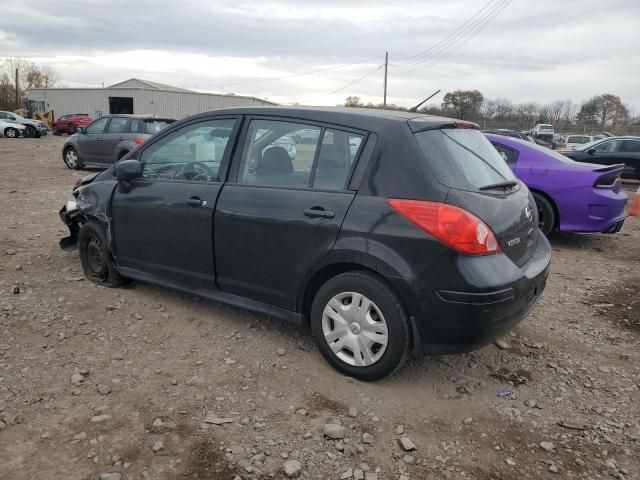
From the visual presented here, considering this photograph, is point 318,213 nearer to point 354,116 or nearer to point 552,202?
point 354,116

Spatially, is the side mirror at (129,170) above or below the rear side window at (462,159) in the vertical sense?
below

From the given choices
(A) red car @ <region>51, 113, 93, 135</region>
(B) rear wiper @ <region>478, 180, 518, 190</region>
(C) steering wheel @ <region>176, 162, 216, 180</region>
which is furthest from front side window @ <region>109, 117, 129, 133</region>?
(A) red car @ <region>51, 113, 93, 135</region>

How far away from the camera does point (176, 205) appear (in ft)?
12.8

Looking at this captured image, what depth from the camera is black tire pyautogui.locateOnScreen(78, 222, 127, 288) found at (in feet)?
15.0

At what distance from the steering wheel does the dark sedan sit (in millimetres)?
13481

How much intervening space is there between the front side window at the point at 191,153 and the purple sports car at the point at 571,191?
4423 mm

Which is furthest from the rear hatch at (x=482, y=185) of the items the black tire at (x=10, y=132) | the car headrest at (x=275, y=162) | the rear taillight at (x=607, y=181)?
the black tire at (x=10, y=132)

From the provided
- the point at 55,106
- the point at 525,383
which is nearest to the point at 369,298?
the point at 525,383

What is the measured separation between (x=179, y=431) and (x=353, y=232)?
4.70 ft

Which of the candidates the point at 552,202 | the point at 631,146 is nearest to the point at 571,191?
the point at 552,202

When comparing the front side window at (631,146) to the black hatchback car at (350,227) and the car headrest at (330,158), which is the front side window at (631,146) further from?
the car headrest at (330,158)

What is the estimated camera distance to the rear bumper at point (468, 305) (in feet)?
9.26

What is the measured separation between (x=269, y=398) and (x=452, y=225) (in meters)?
1.45

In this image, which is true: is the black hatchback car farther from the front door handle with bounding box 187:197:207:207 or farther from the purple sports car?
the purple sports car
